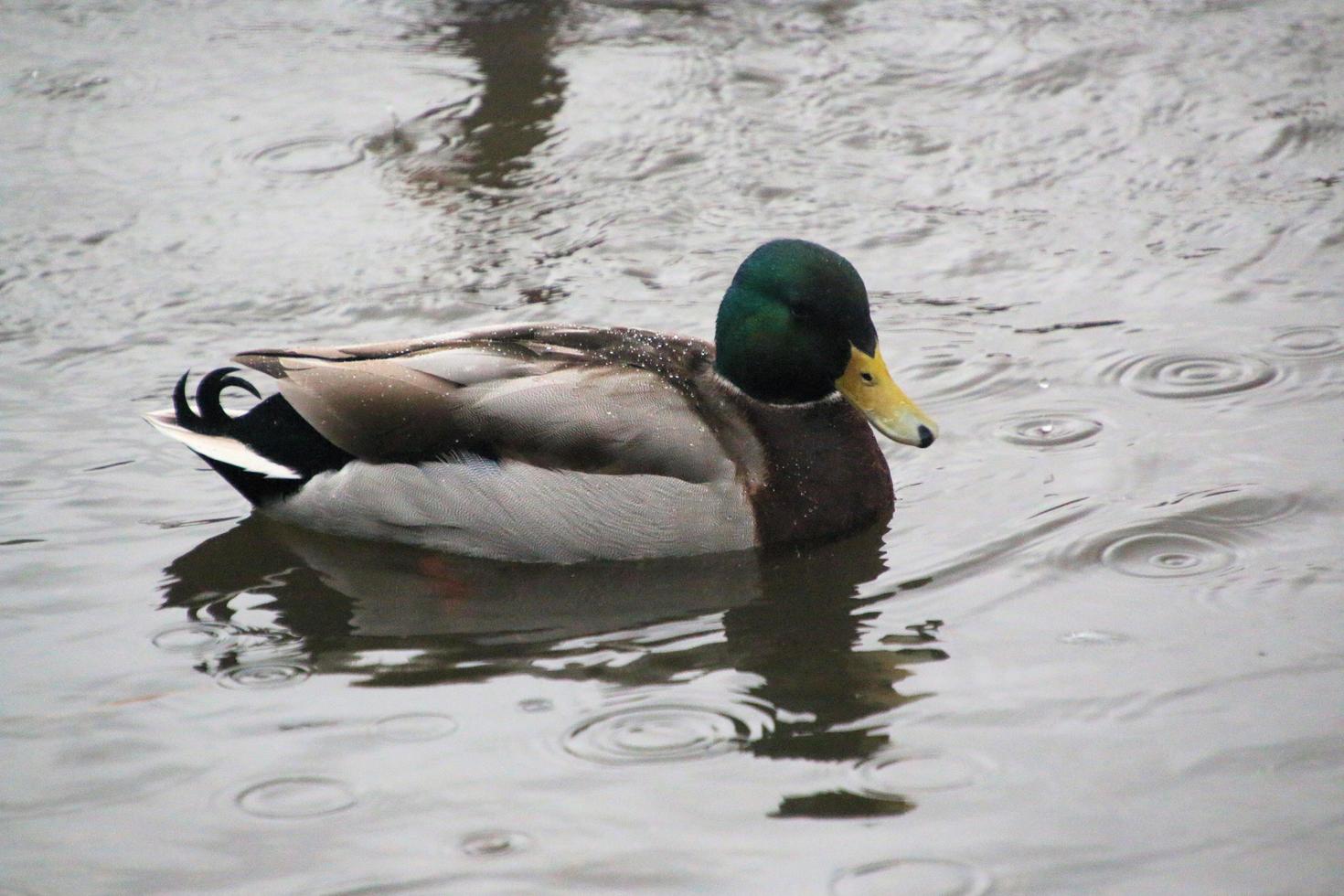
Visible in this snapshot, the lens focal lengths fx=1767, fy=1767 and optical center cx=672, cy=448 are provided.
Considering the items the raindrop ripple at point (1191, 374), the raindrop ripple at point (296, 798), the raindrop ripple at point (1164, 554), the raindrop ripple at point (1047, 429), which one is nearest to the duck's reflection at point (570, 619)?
the raindrop ripple at point (296, 798)

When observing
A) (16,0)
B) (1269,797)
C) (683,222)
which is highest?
(16,0)

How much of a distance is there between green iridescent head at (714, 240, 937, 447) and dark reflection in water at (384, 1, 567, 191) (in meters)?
3.25

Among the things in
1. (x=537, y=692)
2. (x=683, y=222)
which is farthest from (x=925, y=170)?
(x=537, y=692)

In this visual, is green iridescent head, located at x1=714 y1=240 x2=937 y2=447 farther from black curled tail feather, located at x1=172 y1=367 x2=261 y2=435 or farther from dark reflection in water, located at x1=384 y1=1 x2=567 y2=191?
dark reflection in water, located at x1=384 y1=1 x2=567 y2=191

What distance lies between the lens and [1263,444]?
5840 mm

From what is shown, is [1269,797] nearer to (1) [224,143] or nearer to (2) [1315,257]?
(2) [1315,257]

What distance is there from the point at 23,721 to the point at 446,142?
16.9ft

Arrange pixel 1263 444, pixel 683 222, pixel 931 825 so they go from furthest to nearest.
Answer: pixel 683 222
pixel 1263 444
pixel 931 825

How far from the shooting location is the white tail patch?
223 inches

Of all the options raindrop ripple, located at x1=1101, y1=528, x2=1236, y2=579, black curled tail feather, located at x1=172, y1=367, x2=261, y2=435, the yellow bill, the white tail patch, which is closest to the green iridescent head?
the yellow bill

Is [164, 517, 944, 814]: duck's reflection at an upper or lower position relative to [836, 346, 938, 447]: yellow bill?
lower

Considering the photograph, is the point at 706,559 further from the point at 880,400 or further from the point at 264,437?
the point at 264,437

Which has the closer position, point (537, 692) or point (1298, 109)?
point (537, 692)

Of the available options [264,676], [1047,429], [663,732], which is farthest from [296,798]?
[1047,429]
